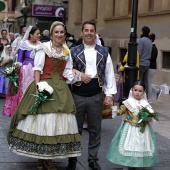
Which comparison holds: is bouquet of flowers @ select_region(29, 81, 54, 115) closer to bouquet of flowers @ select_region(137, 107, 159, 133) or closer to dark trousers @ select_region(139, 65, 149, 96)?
bouquet of flowers @ select_region(137, 107, 159, 133)

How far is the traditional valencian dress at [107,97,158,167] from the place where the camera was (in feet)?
20.8

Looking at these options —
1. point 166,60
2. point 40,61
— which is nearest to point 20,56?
point 40,61

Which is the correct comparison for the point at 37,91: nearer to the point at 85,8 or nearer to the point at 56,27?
the point at 56,27

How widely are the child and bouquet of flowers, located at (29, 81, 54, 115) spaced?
95 centimetres

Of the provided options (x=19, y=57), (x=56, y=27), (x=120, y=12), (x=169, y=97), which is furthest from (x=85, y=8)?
(x=56, y=27)

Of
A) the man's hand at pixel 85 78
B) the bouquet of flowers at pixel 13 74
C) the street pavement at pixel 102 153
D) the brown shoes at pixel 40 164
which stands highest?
the man's hand at pixel 85 78

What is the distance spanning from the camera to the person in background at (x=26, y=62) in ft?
30.8

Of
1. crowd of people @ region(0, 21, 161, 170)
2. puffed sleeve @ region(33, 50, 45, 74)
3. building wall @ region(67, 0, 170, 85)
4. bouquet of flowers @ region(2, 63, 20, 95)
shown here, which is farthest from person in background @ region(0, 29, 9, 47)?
puffed sleeve @ region(33, 50, 45, 74)

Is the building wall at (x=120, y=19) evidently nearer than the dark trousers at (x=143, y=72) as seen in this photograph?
No

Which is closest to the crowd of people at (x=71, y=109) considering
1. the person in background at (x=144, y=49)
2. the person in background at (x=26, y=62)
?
the person in background at (x=26, y=62)

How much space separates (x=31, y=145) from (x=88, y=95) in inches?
37.6

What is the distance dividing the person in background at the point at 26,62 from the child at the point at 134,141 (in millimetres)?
3280

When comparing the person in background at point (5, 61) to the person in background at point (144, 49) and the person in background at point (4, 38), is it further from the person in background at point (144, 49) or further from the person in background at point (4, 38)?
the person in background at point (144, 49)

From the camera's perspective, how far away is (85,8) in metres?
27.3
